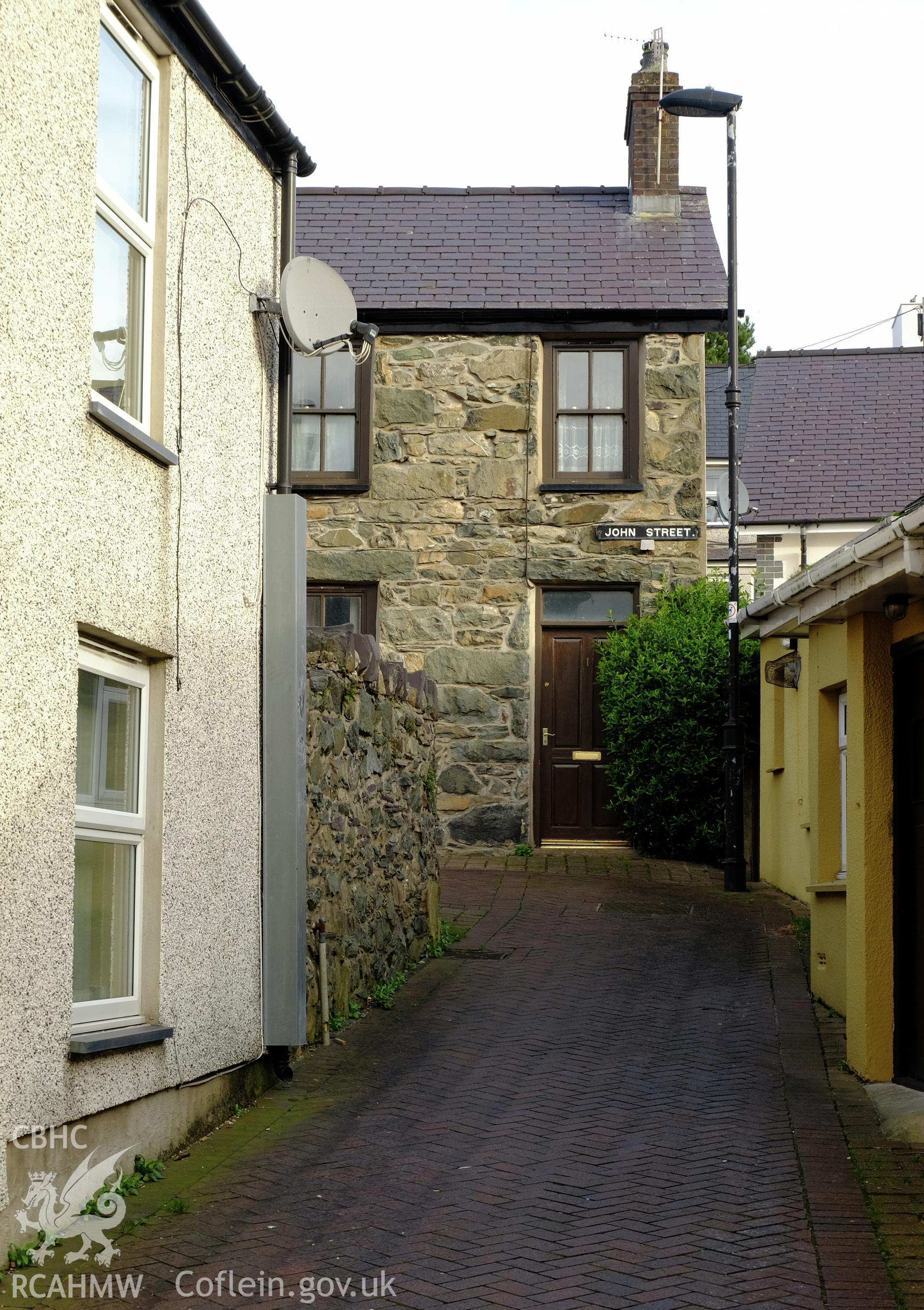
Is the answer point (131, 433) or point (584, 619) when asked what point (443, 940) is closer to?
point (584, 619)

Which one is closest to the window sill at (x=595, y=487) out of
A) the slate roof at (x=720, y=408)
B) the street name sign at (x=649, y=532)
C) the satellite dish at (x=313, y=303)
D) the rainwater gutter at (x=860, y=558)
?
the street name sign at (x=649, y=532)

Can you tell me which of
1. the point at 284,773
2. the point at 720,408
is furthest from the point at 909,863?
the point at 720,408

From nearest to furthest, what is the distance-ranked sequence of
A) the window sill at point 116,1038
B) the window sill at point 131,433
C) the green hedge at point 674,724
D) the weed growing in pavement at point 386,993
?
the window sill at point 116,1038 → the window sill at point 131,433 → the weed growing in pavement at point 386,993 → the green hedge at point 674,724

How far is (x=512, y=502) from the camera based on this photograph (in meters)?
16.1

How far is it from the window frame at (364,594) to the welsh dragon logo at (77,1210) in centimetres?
1050

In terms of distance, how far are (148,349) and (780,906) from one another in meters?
8.57

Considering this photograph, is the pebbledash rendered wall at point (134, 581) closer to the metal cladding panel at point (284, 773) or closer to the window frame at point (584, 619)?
the metal cladding panel at point (284, 773)

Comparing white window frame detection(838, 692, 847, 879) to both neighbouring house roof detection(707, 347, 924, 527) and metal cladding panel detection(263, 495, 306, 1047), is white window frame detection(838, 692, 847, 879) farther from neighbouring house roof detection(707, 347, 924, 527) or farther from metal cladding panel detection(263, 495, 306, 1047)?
neighbouring house roof detection(707, 347, 924, 527)

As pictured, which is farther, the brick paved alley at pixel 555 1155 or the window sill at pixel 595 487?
the window sill at pixel 595 487

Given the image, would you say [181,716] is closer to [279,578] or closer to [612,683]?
[279,578]

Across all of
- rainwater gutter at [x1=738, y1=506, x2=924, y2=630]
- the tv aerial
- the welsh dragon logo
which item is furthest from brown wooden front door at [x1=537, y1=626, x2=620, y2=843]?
the welsh dragon logo

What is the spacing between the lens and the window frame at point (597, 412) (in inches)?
634

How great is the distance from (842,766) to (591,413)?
7.18m

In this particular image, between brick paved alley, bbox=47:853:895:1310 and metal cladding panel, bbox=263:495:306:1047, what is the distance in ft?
1.76
